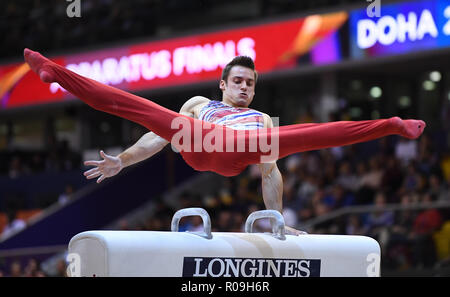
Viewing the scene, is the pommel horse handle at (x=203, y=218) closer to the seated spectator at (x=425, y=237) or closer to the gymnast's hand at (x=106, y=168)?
the gymnast's hand at (x=106, y=168)

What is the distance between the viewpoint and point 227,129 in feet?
12.4

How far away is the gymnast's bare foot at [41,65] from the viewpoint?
11.3ft

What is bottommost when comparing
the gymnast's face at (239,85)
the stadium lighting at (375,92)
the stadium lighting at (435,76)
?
the gymnast's face at (239,85)

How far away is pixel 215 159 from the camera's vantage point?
3.80 metres

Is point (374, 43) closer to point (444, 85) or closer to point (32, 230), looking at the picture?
point (444, 85)

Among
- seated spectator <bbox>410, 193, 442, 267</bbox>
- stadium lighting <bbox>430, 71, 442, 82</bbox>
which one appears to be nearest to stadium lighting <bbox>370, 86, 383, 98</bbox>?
stadium lighting <bbox>430, 71, 442, 82</bbox>

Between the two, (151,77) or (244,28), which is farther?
(151,77)

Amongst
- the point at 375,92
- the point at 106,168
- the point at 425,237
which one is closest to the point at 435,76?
the point at 375,92

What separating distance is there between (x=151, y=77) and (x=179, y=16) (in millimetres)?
2380

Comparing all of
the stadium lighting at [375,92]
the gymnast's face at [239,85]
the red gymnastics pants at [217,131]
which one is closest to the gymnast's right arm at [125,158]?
the red gymnastics pants at [217,131]
